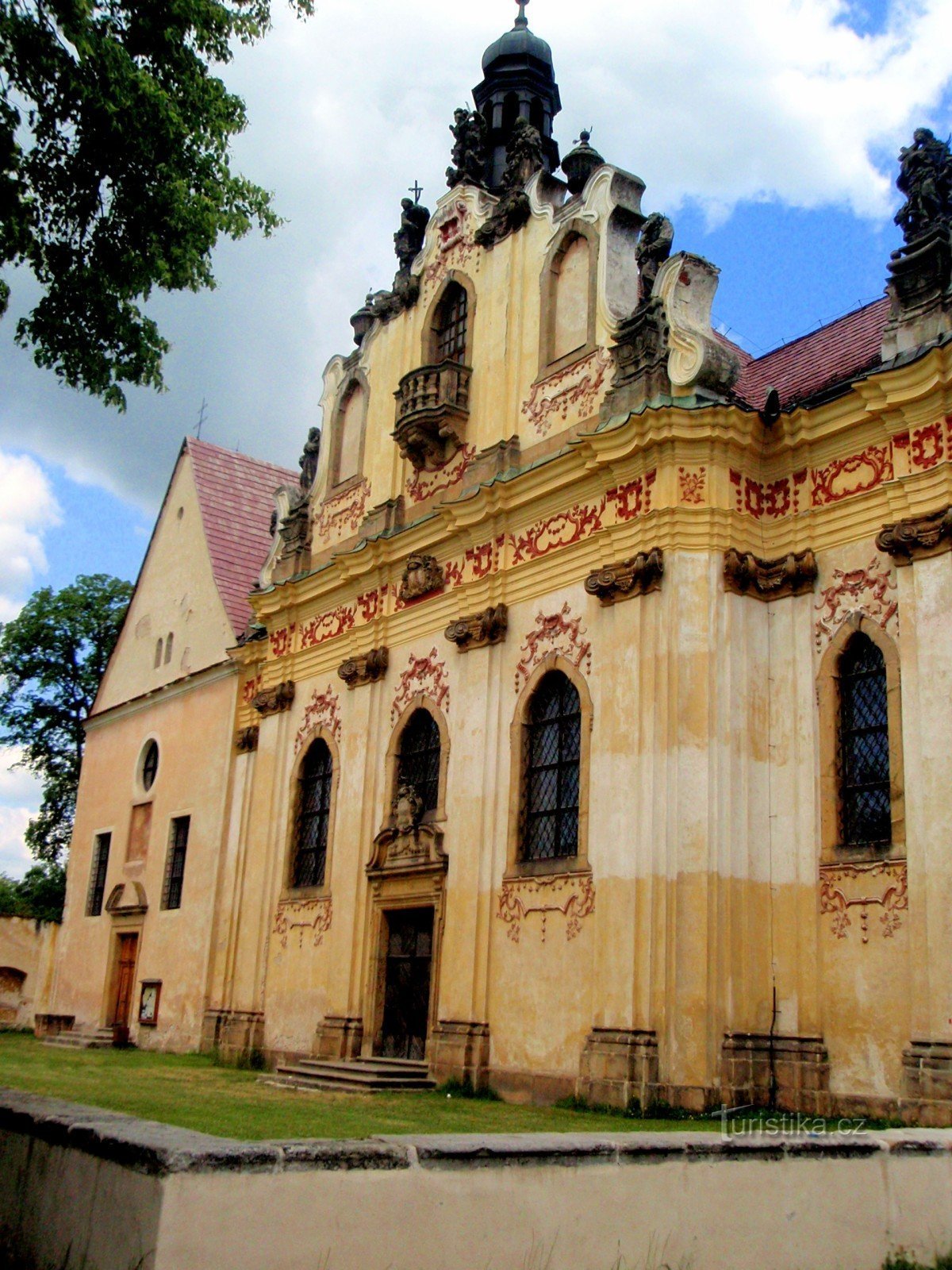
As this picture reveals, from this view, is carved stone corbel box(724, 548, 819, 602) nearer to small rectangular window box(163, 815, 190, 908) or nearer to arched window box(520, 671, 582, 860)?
arched window box(520, 671, 582, 860)

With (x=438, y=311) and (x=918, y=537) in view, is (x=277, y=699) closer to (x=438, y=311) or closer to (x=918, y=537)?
(x=438, y=311)

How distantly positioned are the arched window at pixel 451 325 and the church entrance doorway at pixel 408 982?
343 inches

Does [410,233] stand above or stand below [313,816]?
above

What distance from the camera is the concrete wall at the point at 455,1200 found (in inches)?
211

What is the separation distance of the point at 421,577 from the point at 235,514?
449 inches

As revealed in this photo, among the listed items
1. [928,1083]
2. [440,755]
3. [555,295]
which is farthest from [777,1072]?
[555,295]

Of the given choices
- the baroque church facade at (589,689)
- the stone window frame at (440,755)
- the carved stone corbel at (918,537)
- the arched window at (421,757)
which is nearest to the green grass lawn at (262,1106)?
the baroque church facade at (589,689)

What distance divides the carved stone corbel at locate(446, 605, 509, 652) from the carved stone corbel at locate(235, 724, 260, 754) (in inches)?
263

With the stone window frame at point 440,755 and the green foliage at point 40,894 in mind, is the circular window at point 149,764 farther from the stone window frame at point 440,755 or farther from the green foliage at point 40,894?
the green foliage at point 40,894

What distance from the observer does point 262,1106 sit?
42.7 feet

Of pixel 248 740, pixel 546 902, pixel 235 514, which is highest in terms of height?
pixel 235 514

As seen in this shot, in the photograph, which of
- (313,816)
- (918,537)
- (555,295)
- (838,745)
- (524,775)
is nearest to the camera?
→ (918,537)

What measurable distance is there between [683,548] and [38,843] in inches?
1178

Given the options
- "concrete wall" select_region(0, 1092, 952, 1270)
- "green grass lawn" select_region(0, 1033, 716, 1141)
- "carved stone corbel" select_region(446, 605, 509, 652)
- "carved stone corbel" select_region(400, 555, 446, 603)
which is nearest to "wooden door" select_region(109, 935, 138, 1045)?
"green grass lawn" select_region(0, 1033, 716, 1141)
